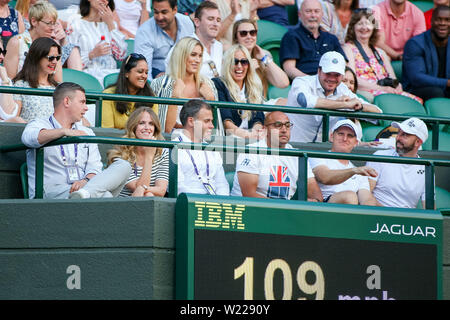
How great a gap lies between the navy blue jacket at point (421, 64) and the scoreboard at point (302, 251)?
4.65 metres

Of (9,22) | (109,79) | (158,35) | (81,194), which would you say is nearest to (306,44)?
(158,35)

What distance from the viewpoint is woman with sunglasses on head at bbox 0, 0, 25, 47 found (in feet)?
35.4

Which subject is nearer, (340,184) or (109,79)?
(340,184)

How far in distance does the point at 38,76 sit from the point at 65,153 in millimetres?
1181

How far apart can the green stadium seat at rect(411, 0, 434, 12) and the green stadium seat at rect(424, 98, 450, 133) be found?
371 centimetres

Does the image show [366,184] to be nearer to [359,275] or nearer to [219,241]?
[359,275]

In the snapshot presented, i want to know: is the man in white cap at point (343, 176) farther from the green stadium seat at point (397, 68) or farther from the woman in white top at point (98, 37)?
the green stadium seat at point (397, 68)

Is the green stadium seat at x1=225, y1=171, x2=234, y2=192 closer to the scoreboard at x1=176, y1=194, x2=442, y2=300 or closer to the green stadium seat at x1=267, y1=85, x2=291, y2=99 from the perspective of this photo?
the scoreboard at x1=176, y1=194, x2=442, y2=300

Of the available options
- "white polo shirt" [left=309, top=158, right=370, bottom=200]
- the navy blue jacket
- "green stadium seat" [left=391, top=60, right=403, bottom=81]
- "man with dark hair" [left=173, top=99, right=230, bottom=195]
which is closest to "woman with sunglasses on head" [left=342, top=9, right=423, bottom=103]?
the navy blue jacket

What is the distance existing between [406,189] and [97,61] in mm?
3754

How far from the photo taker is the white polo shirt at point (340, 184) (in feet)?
30.7

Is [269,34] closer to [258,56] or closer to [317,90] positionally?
[258,56]

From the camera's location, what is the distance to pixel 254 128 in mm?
10180

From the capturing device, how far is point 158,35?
1163 cm
